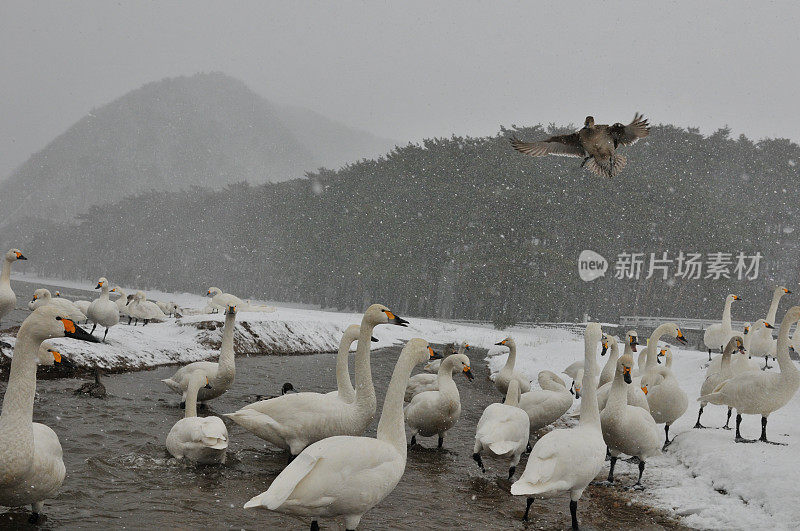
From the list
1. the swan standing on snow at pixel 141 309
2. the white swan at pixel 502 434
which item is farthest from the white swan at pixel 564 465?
the swan standing on snow at pixel 141 309

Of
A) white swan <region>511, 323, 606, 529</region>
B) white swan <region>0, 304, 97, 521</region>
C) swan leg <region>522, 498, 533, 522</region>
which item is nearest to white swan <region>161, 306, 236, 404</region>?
white swan <region>0, 304, 97, 521</region>

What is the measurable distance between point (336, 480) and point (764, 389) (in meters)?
7.41

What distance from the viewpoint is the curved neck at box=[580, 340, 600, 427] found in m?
7.11

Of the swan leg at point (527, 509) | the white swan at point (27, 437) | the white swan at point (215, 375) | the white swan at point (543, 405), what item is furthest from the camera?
the white swan at point (215, 375)

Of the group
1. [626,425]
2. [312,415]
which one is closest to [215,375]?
[312,415]

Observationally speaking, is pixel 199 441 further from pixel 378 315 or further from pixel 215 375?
pixel 215 375

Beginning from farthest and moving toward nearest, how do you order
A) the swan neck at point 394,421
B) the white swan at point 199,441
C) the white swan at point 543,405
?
1. the white swan at point 543,405
2. the white swan at point 199,441
3. the swan neck at point 394,421

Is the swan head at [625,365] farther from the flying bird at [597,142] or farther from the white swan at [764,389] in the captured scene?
the flying bird at [597,142]

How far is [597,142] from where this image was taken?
12273 millimetres

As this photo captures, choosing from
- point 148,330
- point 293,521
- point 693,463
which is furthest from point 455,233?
point 293,521

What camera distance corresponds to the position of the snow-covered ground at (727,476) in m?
6.57

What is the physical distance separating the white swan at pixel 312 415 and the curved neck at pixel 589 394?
2.63 meters

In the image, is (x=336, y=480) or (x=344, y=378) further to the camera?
(x=344, y=378)

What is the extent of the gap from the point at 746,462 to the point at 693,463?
3.69 feet
